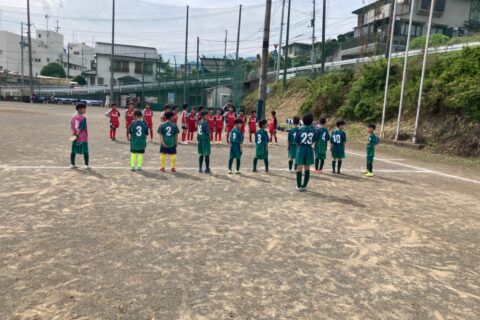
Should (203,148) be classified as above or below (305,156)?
below

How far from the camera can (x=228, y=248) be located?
5.08 metres

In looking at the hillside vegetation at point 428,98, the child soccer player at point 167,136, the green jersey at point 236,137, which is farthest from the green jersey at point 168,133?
the hillside vegetation at point 428,98

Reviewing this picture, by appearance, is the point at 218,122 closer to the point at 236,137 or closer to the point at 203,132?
the point at 203,132

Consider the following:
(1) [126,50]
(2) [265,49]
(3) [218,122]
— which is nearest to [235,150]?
(3) [218,122]

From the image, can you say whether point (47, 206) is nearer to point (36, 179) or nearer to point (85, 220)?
point (85, 220)

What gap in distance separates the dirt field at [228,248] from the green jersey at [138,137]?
2.90 ft

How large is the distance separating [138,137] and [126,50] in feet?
226

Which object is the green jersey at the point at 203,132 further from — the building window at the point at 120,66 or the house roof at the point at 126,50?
the house roof at the point at 126,50

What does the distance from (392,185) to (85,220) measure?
25.7 ft

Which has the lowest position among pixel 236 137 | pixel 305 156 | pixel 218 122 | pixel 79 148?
pixel 79 148

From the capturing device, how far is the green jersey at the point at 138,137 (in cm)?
1018

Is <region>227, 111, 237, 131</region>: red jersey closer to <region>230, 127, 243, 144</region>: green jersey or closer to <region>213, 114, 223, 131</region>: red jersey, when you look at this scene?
<region>213, 114, 223, 131</region>: red jersey

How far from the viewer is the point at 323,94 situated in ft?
93.0

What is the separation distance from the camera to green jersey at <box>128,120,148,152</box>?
10180 mm
